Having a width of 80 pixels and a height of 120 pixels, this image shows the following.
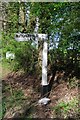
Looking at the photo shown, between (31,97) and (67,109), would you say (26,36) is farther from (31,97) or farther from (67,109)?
(67,109)

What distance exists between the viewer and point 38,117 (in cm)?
290

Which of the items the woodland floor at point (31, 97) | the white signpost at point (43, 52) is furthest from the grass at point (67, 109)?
the white signpost at point (43, 52)

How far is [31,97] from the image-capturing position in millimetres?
3193

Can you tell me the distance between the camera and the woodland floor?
9.61 feet

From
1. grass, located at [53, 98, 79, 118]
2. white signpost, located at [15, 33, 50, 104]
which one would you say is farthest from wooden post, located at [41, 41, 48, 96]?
grass, located at [53, 98, 79, 118]

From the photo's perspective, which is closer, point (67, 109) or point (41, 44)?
point (67, 109)

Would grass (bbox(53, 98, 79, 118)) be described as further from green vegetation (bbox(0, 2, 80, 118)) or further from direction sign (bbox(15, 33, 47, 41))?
direction sign (bbox(15, 33, 47, 41))

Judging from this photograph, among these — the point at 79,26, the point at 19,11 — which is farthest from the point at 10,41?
the point at 79,26

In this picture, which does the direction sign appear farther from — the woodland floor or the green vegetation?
the woodland floor

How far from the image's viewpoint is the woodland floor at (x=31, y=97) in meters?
2.93

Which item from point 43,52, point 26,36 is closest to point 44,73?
point 43,52

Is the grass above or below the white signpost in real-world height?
below

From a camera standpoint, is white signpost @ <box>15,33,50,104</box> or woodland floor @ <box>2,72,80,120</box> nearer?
woodland floor @ <box>2,72,80,120</box>

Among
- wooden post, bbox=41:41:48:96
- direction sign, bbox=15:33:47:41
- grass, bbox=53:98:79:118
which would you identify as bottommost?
grass, bbox=53:98:79:118
